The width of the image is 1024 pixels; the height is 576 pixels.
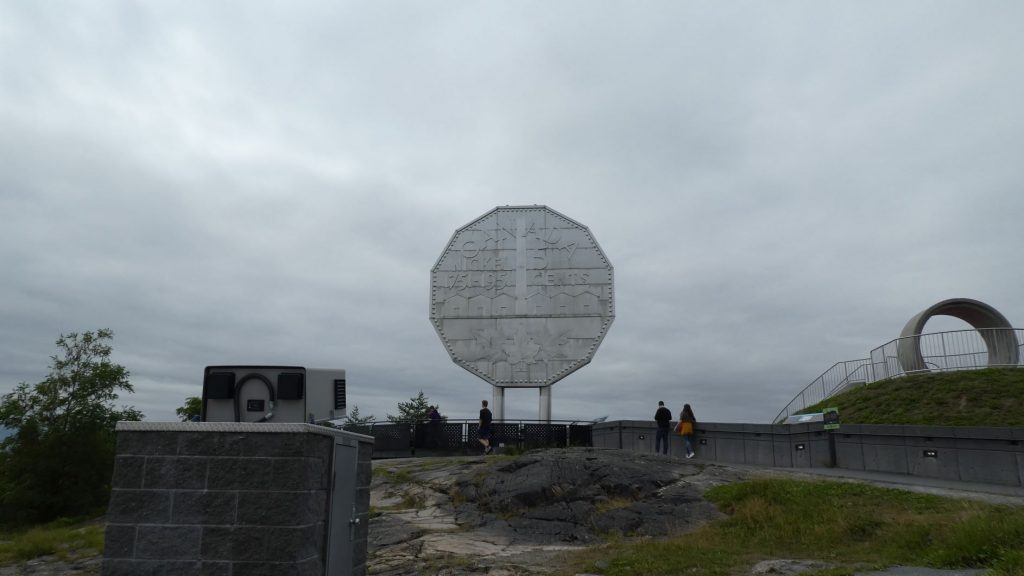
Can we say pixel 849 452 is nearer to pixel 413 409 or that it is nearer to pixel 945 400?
pixel 945 400

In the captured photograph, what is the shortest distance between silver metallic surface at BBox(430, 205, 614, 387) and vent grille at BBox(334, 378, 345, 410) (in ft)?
67.8

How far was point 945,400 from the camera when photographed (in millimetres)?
22812

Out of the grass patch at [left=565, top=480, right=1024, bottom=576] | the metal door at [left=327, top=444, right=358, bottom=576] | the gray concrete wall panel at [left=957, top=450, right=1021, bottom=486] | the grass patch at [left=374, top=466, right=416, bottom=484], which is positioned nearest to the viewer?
the metal door at [left=327, top=444, right=358, bottom=576]

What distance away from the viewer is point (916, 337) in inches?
1054

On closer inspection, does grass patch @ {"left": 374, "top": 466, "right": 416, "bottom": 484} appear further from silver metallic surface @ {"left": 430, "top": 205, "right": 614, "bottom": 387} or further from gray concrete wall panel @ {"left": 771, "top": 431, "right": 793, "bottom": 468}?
gray concrete wall panel @ {"left": 771, "top": 431, "right": 793, "bottom": 468}

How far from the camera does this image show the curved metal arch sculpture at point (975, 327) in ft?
84.9

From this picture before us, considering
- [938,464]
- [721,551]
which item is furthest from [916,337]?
[721,551]

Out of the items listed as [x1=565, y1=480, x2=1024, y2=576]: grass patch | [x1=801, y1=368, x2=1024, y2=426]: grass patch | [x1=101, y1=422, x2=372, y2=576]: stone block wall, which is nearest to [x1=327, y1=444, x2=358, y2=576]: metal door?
[x1=101, y1=422, x2=372, y2=576]: stone block wall

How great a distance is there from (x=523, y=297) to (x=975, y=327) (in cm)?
1810

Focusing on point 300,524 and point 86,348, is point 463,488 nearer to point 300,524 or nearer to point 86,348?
point 300,524

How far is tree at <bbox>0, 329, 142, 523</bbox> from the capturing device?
26.1 metres

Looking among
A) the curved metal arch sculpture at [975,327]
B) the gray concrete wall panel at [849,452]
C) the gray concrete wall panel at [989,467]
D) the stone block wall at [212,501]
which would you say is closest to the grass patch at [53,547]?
the stone block wall at [212,501]

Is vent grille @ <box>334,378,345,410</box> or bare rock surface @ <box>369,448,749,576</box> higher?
vent grille @ <box>334,378,345,410</box>

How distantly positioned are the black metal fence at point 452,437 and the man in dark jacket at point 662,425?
5.13m
